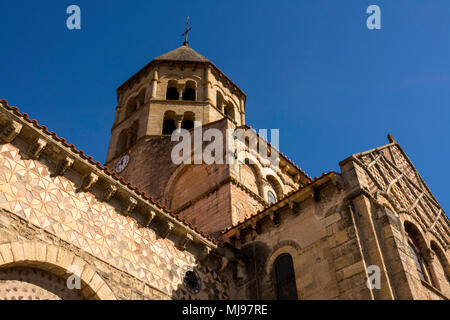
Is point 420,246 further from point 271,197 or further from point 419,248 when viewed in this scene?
point 271,197

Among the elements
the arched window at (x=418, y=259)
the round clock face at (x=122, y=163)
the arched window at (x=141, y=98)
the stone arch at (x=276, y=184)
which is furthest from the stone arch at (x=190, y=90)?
the arched window at (x=418, y=259)

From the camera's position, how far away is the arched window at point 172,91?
23.7 metres

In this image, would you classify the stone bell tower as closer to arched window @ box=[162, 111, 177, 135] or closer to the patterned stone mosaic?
arched window @ box=[162, 111, 177, 135]

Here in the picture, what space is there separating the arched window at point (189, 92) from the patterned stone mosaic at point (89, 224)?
13.5 metres

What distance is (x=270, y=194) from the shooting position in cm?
1766

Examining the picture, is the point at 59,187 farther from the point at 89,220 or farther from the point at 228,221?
the point at 228,221

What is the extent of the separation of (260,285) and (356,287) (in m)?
3.18

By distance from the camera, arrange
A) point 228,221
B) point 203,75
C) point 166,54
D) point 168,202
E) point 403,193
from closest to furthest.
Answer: point 403,193, point 228,221, point 168,202, point 203,75, point 166,54

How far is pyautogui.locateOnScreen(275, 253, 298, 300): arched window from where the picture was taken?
36.5 feet

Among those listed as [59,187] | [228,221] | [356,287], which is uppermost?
[228,221]

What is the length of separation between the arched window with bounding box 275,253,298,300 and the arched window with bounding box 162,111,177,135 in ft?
37.4

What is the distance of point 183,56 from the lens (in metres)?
26.0

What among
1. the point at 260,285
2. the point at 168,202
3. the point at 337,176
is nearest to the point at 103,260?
the point at 260,285

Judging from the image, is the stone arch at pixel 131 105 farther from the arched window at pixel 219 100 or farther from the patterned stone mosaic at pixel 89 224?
the patterned stone mosaic at pixel 89 224
